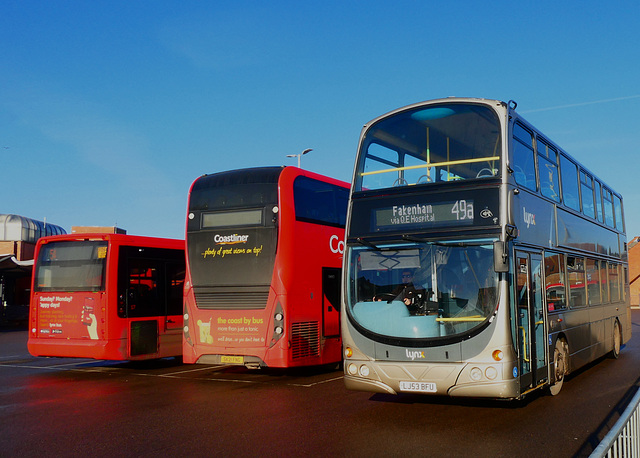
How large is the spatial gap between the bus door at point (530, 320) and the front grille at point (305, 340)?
15.0 feet

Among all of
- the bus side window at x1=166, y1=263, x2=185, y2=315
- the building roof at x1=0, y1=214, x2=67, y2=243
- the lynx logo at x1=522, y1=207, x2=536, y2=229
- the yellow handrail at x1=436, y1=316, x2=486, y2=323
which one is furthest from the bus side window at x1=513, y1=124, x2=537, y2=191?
the building roof at x1=0, y1=214, x2=67, y2=243

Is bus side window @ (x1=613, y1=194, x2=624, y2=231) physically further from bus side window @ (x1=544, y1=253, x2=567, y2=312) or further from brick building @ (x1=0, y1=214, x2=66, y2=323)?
brick building @ (x1=0, y1=214, x2=66, y2=323)

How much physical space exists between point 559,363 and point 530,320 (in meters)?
1.74

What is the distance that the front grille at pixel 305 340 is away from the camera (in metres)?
12.1

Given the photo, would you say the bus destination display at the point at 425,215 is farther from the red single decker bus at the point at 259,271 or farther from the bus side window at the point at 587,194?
the bus side window at the point at 587,194

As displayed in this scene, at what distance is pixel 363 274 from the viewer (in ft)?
30.2

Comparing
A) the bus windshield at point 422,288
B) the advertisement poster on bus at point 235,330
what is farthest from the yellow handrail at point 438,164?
the advertisement poster on bus at point 235,330

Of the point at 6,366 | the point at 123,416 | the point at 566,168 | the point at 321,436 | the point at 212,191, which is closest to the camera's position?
the point at 321,436

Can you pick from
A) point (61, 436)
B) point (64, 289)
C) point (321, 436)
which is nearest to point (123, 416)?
point (61, 436)

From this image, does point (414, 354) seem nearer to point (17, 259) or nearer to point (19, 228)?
point (17, 259)

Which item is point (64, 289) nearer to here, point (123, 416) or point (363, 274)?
point (123, 416)

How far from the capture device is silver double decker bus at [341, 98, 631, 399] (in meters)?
8.23

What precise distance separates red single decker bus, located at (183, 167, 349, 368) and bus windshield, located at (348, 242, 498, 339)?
10.1ft

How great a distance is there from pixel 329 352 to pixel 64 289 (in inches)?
234
